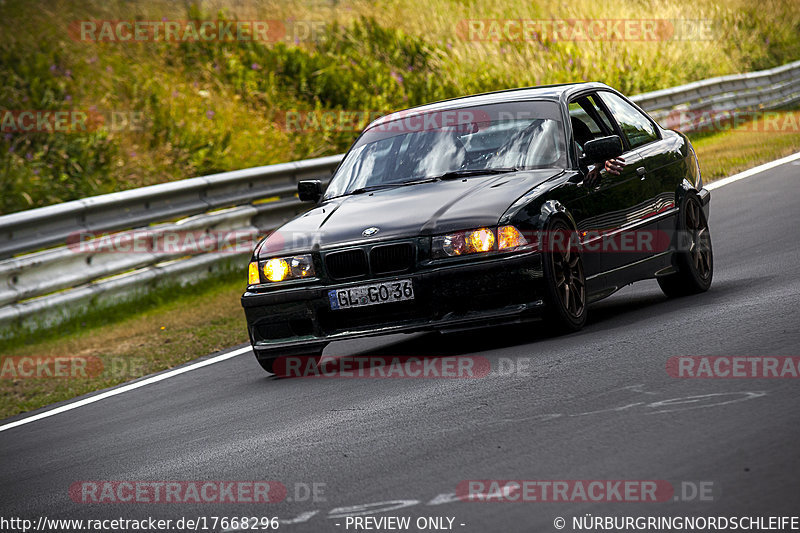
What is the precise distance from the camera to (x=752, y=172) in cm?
1630

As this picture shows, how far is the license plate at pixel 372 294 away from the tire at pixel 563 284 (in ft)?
2.63

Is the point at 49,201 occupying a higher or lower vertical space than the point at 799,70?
higher

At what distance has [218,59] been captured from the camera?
21453 mm

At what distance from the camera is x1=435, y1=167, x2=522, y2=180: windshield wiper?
318 inches

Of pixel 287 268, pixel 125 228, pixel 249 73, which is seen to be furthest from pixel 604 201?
pixel 249 73

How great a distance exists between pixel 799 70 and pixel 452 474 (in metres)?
25.8

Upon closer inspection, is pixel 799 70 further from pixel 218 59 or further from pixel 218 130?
pixel 218 130

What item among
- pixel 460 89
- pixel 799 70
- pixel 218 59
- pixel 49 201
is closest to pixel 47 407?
pixel 49 201

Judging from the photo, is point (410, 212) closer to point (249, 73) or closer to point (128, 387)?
point (128, 387)

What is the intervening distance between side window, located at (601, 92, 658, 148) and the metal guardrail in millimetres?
5227

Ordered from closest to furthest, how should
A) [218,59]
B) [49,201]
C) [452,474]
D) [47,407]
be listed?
[452,474]
[47,407]
[49,201]
[218,59]

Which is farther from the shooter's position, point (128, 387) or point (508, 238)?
point (128, 387)

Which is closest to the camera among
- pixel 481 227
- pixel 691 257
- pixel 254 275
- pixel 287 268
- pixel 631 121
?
pixel 481 227

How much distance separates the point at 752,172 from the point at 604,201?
28.6ft
